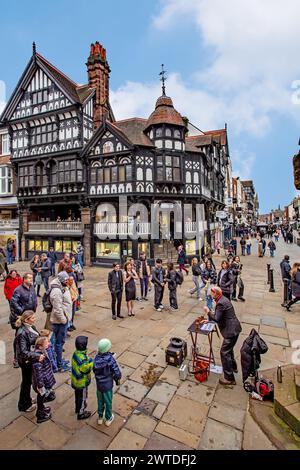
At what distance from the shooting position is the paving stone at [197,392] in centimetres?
399

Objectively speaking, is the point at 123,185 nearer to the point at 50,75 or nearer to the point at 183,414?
the point at 50,75

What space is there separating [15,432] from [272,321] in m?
6.90

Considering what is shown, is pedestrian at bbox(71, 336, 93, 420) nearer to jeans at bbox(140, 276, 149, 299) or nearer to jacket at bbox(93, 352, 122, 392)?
jacket at bbox(93, 352, 122, 392)

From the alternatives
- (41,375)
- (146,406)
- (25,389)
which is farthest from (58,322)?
(146,406)

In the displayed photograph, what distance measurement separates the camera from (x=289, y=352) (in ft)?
17.8

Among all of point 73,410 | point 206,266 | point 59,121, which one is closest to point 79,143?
point 59,121

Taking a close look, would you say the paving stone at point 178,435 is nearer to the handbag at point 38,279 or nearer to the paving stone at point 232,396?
the paving stone at point 232,396

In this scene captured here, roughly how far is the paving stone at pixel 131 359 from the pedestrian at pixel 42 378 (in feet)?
6.00

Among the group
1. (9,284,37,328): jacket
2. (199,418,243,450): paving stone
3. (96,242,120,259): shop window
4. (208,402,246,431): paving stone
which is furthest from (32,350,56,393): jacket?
(96,242,120,259): shop window

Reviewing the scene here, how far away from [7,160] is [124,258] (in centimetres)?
1645

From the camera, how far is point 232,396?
4043 millimetres

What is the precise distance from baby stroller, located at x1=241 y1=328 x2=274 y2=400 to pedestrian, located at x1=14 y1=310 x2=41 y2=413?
11.3 feet

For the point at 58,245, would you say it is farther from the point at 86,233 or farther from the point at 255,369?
the point at 255,369
